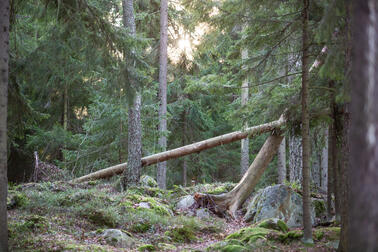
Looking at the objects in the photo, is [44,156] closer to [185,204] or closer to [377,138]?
[185,204]

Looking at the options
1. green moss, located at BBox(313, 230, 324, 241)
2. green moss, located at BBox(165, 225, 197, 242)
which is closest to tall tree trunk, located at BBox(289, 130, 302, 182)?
green moss, located at BBox(313, 230, 324, 241)

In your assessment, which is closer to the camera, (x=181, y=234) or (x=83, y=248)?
(x=83, y=248)

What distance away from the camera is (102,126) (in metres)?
14.9

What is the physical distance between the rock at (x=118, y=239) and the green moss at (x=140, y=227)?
926 millimetres

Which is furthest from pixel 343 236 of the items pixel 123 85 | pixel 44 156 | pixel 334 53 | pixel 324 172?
pixel 44 156

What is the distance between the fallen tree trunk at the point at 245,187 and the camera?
1083 centimetres

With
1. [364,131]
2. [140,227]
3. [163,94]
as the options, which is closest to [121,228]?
[140,227]

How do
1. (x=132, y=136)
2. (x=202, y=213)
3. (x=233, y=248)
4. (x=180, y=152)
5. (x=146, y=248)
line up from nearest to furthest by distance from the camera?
(x=233, y=248) → (x=146, y=248) → (x=202, y=213) → (x=132, y=136) → (x=180, y=152)

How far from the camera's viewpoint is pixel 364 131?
2539mm

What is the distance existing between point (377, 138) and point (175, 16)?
54.8 feet

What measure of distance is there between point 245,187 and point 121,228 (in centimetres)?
499

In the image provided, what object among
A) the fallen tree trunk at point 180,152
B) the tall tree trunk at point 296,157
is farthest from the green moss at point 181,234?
the tall tree trunk at point 296,157

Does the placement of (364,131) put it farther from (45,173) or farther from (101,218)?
(45,173)

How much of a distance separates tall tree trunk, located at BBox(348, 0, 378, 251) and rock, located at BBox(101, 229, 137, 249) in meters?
4.84
